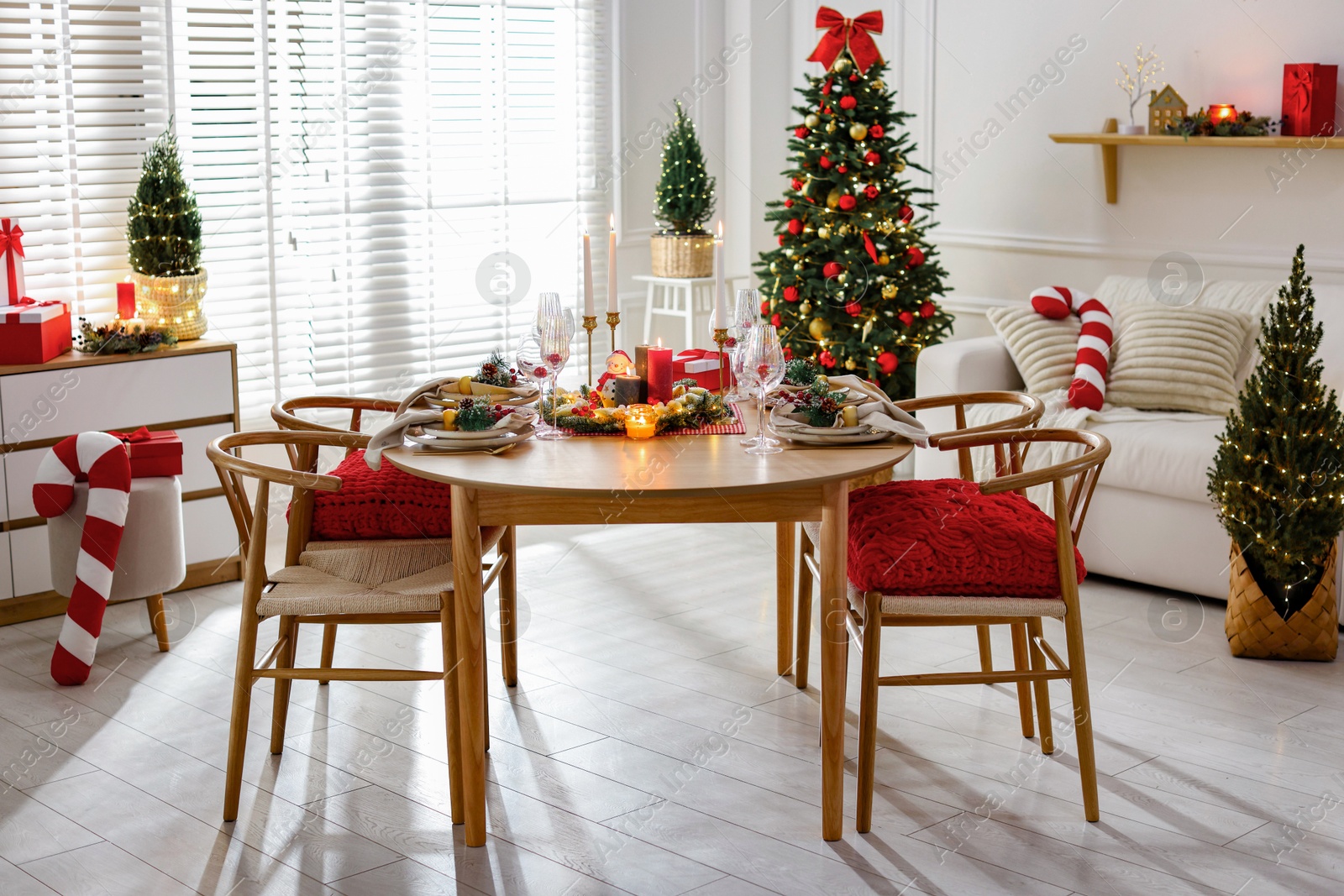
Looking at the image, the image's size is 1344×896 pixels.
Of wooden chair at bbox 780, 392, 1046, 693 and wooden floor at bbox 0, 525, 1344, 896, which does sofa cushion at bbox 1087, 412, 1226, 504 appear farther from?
wooden chair at bbox 780, 392, 1046, 693

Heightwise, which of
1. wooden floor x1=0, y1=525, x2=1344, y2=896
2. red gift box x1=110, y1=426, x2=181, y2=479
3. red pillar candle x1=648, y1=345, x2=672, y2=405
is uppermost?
red pillar candle x1=648, y1=345, x2=672, y2=405

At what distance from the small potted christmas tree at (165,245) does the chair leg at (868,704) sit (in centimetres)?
265

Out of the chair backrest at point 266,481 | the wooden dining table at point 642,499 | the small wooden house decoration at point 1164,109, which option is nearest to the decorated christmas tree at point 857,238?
the small wooden house decoration at point 1164,109

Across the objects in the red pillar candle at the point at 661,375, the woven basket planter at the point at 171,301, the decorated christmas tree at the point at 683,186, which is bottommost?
the red pillar candle at the point at 661,375

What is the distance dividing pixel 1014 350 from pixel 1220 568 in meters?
1.05

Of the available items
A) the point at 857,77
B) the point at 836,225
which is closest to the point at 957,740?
the point at 836,225

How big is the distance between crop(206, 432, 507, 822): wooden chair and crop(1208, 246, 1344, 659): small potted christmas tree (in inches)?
79.0

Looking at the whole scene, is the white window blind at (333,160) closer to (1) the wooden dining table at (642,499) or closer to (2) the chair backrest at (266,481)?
(2) the chair backrest at (266,481)

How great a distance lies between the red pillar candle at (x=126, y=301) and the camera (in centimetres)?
414

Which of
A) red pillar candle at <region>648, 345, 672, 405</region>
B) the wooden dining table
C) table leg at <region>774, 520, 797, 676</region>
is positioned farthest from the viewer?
table leg at <region>774, 520, 797, 676</region>

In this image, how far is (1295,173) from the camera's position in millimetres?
4445

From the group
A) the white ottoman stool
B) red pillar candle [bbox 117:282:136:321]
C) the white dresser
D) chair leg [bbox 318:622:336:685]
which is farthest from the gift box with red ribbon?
red pillar candle [bbox 117:282:136:321]

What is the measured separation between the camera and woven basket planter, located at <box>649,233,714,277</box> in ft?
18.6

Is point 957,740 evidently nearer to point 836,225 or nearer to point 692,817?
point 692,817
